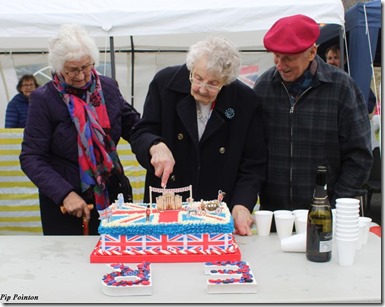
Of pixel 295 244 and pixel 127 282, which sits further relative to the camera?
pixel 295 244

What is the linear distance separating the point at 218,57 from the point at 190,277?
82cm

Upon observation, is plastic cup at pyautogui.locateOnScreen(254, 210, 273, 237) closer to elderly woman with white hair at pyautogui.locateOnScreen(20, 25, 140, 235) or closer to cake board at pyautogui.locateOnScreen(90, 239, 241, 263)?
cake board at pyautogui.locateOnScreen(90, 239, 241, 263)

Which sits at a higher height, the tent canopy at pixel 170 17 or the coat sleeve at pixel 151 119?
the tent canopy at pixel 170 17

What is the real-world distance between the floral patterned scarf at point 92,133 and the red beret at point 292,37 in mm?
816

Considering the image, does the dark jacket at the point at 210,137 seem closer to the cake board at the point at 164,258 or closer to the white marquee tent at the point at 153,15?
the cake board at the point at 164,258

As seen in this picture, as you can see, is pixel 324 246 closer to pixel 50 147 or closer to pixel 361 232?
pixel 361 232

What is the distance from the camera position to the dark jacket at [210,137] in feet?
6.85

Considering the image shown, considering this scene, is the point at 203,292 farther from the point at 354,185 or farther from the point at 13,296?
the point at 354,185

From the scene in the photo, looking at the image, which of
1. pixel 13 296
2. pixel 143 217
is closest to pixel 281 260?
pixel 143 217

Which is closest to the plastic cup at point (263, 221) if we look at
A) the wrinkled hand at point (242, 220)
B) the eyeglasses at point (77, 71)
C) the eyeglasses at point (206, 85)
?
the wrinkled hand at point (242, 220)

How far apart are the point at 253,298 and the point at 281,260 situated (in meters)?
0.35

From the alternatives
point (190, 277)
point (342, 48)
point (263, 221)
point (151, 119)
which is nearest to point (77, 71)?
point (151, 119)

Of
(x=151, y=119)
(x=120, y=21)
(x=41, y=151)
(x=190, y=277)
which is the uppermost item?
(x=120, y=21)

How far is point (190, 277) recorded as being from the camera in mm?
1515
